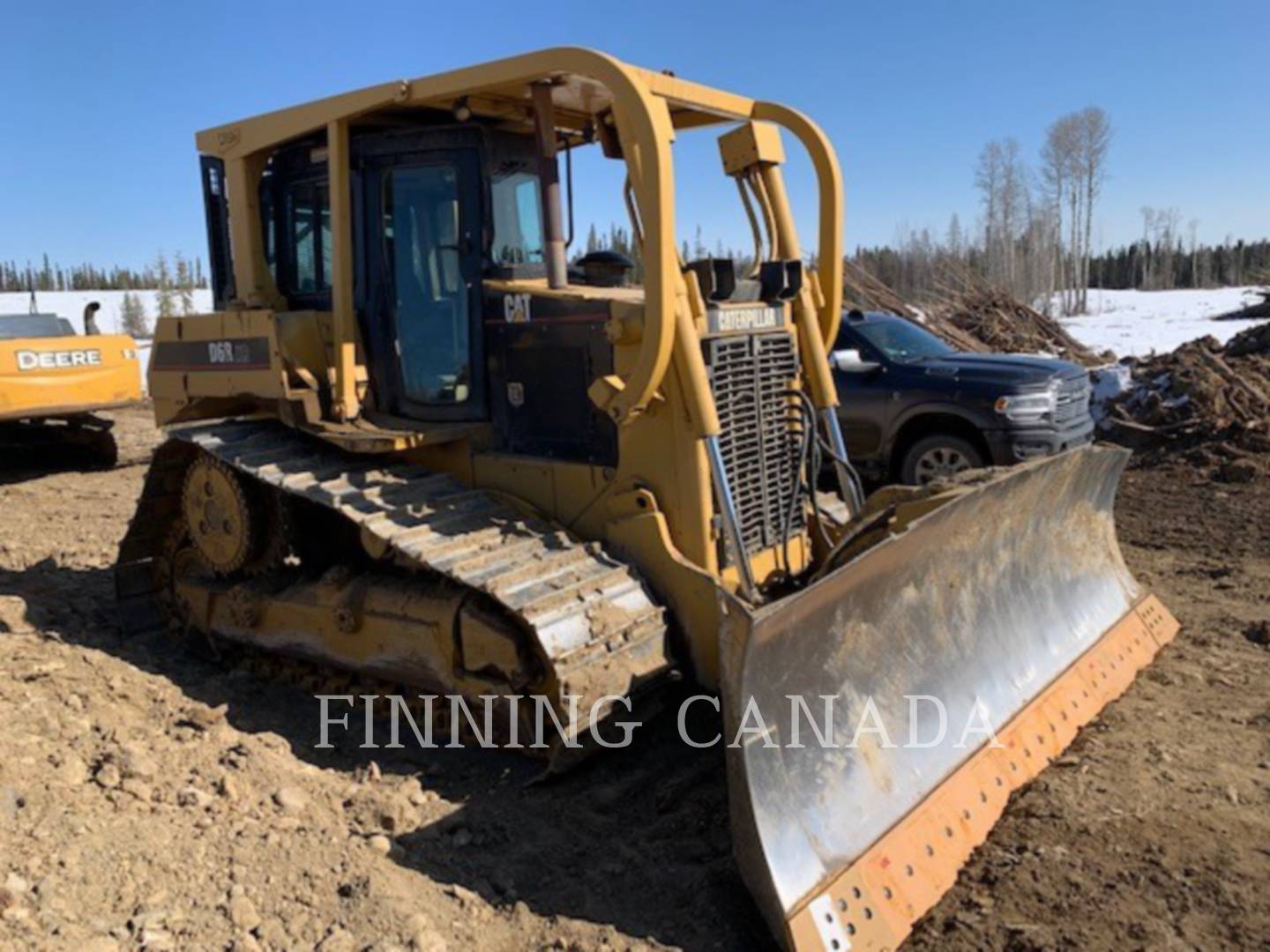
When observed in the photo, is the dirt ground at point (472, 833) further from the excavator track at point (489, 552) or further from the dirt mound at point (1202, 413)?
the dirt mound at point (1202, 413)

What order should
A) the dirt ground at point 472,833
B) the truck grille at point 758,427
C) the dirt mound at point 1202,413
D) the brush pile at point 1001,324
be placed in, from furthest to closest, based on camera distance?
1. the brush pile at point 1001,324
2. the dirt mound at point 1202,413
3. the truck grille at point 758,427
4. the dirt ground at point 472,833

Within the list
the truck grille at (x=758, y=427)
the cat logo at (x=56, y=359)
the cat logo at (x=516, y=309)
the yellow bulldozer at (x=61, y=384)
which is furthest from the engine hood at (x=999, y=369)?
the cat logo at (x=56, y=359)

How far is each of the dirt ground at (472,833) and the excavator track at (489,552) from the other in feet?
1.57

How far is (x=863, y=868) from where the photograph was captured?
3629 millimetres

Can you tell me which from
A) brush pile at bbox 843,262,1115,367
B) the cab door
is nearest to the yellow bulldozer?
the cab door

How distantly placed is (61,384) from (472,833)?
9.13 m

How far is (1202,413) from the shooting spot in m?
12.3

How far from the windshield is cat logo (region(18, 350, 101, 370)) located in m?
7.99

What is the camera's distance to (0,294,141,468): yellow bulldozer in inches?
435

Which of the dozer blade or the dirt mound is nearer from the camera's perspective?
the dozer blade

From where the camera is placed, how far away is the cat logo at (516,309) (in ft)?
16.8

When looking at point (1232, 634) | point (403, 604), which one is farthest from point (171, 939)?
point (1232, 634)

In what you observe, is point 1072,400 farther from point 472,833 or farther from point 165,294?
point 165,294

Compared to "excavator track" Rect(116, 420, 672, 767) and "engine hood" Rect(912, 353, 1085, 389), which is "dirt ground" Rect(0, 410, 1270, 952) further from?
"engine hood" Rect(912, 353, 1085, 389)
